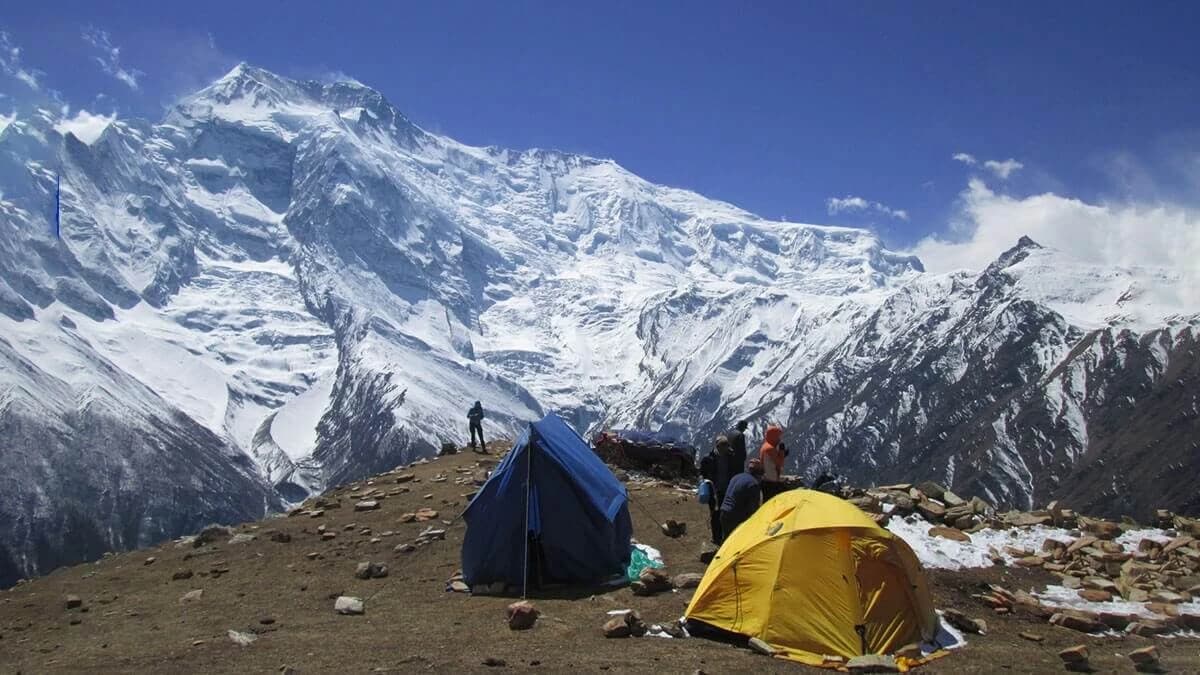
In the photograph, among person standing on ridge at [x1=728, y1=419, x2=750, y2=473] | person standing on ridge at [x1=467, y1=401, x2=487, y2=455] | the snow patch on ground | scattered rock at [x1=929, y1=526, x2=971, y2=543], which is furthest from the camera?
person standing on ridge at [x1=467, y1=401, x2=487, y2=455]

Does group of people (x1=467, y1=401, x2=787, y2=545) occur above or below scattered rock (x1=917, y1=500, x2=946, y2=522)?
above

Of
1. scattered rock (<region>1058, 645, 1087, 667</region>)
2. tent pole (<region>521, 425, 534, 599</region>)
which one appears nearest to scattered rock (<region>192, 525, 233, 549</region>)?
tent pole (<region>521, 425, 534, 599</region>)

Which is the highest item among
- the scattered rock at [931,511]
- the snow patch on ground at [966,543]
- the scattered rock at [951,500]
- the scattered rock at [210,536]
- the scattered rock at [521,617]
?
the scattered rock at [951,500]

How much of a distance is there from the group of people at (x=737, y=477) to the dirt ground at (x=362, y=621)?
161 centimetres

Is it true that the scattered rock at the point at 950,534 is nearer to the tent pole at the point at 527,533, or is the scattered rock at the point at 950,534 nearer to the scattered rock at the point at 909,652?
the scattered rock at the point at 909,652

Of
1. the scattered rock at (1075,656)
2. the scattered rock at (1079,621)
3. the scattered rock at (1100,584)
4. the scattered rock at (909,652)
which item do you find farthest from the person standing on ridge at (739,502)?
the scattered rock at (1100,584)

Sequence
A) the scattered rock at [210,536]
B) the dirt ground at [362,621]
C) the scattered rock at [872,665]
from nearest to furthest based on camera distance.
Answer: the scattered rock at [872,665], the dirt ground at [362,621], the scattered rock at [210,536]

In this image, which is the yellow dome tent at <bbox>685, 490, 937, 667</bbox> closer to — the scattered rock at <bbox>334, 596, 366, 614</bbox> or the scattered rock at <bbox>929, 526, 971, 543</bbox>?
the scattered rock at <bbox>929, 526, 971, 543</bbox>

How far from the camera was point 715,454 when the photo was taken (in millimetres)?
25391

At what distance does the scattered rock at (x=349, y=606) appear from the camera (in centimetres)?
2050

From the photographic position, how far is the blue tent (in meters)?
22.1

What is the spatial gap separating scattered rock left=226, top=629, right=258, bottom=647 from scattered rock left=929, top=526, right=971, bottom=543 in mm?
16692

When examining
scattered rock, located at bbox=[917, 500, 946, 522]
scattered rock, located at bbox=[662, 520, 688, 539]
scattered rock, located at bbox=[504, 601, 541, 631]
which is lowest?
scattered rock, located at bbox=[504, 601, 541, 631]

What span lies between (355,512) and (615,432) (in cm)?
1290
